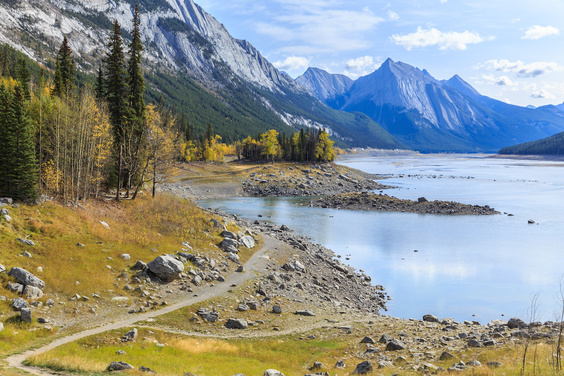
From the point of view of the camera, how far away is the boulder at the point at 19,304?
834 inches

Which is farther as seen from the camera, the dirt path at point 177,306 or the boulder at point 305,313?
the boulder at point 305,313

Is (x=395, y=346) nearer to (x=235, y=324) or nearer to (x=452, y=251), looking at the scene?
(x=235, y=324)

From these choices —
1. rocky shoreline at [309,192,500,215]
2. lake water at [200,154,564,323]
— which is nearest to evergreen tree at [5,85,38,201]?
lake water at [200,154,564,323]

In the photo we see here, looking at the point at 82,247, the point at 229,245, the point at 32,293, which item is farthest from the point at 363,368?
the point at 82,247

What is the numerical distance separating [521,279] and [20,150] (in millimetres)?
56163

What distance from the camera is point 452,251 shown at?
53.7 metres

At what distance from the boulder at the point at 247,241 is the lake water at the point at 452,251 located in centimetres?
1357

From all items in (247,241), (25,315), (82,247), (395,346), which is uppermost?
(82,247)

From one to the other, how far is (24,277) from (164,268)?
9.56 m

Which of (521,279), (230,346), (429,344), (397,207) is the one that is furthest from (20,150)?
(397,207)


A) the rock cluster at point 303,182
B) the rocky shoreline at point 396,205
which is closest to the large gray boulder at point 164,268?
the rocky shoreline at point 396,205

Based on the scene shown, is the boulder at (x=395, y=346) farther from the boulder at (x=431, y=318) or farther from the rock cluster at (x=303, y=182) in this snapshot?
the rock cluster at (x=303, y=182)

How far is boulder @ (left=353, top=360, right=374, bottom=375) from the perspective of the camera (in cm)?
1827

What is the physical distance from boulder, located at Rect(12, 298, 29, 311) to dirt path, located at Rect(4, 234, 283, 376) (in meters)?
3.79
